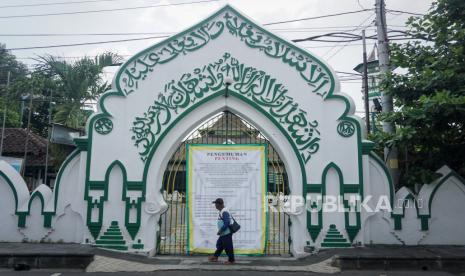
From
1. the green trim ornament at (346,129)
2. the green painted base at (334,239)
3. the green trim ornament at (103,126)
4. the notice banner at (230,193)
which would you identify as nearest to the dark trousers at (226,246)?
the notice banner at (230,193)

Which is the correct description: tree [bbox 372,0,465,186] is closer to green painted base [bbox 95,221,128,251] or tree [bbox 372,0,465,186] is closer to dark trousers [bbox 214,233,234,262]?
dark trousers [bbox 214,233,234,262]

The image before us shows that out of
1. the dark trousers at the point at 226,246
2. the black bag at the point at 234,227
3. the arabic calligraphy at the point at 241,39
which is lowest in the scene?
the dark trousers at the point at 226,246

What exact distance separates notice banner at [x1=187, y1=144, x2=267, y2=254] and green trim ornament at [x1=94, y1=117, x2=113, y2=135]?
179 centimetres

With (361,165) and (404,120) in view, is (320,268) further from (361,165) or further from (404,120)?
(404,120)

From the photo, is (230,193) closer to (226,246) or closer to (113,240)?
(226,246)

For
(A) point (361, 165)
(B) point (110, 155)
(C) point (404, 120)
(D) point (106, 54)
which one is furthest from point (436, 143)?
(D) point (106, 54)

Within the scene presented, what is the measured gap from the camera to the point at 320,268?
6875 millimetres

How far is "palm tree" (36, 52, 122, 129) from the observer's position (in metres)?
15.4

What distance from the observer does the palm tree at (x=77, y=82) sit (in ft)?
50.4

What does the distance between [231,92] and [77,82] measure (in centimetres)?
947

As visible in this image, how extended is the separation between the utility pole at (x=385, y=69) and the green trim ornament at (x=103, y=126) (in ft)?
18.7

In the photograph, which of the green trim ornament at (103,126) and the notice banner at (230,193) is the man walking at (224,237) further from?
the green trim ornament at (103,126)

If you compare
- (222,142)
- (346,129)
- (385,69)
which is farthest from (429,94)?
(222,142)

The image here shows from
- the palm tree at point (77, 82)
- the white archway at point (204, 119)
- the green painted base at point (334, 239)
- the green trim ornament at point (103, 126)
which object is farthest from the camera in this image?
the palm tree at point (77, 82)
